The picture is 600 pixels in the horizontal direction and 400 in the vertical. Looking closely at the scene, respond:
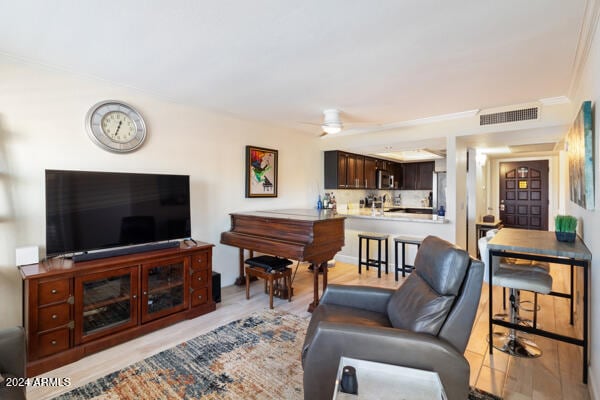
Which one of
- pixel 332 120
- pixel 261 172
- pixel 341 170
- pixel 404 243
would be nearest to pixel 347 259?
pixel 404 243

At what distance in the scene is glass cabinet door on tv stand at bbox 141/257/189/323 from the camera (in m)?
2.68

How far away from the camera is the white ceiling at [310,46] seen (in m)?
1.73

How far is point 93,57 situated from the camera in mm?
2322

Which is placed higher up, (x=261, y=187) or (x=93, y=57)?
(x=93, y=57)

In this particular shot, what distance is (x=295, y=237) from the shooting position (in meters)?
3.19

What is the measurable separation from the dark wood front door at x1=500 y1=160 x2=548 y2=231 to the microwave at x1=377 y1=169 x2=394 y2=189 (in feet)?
9.86

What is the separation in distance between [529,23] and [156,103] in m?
3.38

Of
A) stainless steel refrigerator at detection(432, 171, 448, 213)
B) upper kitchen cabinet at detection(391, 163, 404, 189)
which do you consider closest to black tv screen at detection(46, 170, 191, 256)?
stainless steel refrigerator at detection(432, 171, 448, 213)

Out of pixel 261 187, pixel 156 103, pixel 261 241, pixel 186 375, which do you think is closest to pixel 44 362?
pixel 186 375

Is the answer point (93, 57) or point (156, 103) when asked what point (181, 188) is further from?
point (93, 57)

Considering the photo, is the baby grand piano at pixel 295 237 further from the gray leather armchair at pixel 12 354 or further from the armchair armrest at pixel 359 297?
the gray leather armchair at pixel 12 354

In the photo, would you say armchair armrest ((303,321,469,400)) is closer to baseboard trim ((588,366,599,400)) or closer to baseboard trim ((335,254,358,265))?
baseboard trim ((588,366,599,400))

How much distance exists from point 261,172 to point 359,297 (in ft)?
8.90

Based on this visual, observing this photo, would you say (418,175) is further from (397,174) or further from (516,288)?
(516,288)
